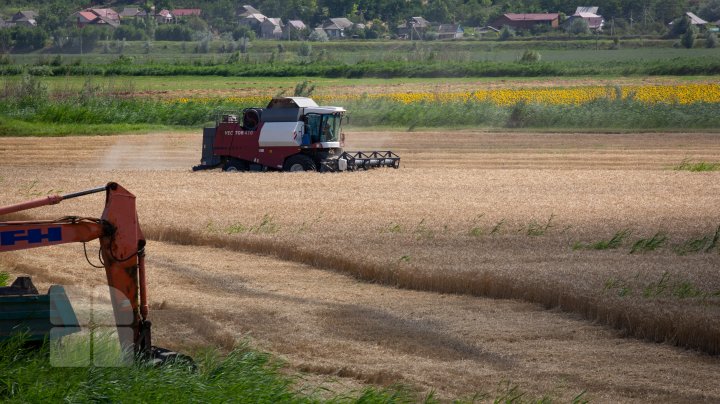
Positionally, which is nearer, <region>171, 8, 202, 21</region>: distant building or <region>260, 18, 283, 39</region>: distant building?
<region>260, 18, 283, 39</region>: distant building

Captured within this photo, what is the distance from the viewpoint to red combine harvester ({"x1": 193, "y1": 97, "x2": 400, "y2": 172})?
33.8 metres

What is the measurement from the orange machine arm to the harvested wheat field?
2.26 metres

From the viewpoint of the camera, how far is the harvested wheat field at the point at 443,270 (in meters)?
12.5

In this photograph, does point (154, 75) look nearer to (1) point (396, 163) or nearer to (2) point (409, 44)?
(2) point (409, 44)

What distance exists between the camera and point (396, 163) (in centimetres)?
3478

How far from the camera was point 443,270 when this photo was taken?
1720 cm

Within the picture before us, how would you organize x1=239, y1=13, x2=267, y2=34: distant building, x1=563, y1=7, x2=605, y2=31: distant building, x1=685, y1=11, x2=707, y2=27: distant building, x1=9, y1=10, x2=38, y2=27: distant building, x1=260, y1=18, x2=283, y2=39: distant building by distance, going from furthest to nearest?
x1=239, y1=13, x2=267, y2=34: distant building, x1=260, y1=18, x2=283, y2=39: distant building, x1=9, y1=10, x2=38, y2=27: distant building, x1=563, y1=7, x2=605, y2=31: distant building, x1=685, y1=11, x2=707, y2=27: distant building

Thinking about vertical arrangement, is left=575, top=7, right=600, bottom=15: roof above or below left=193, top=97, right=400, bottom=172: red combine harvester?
above

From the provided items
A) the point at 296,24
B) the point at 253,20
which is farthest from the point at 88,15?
the point at 296,24

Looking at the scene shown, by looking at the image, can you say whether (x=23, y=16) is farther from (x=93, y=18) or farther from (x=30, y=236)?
(x=30, y=236)

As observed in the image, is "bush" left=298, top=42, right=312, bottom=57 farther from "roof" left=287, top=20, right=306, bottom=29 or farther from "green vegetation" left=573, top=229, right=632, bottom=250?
"green vegetation" left=573, top=229, right=632, bottom=250

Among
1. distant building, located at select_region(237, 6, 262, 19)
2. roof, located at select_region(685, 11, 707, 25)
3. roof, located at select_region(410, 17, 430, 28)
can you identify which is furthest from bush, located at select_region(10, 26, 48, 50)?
roof, located at select_region(685, 11, 707, 25)

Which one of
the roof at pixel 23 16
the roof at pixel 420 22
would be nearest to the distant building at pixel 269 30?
the roof at pixel 420 22

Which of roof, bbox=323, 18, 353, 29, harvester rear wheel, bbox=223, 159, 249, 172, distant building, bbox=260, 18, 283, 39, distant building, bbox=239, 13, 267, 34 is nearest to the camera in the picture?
harvester rear wheel, bbox=223, 159, 249, 172
